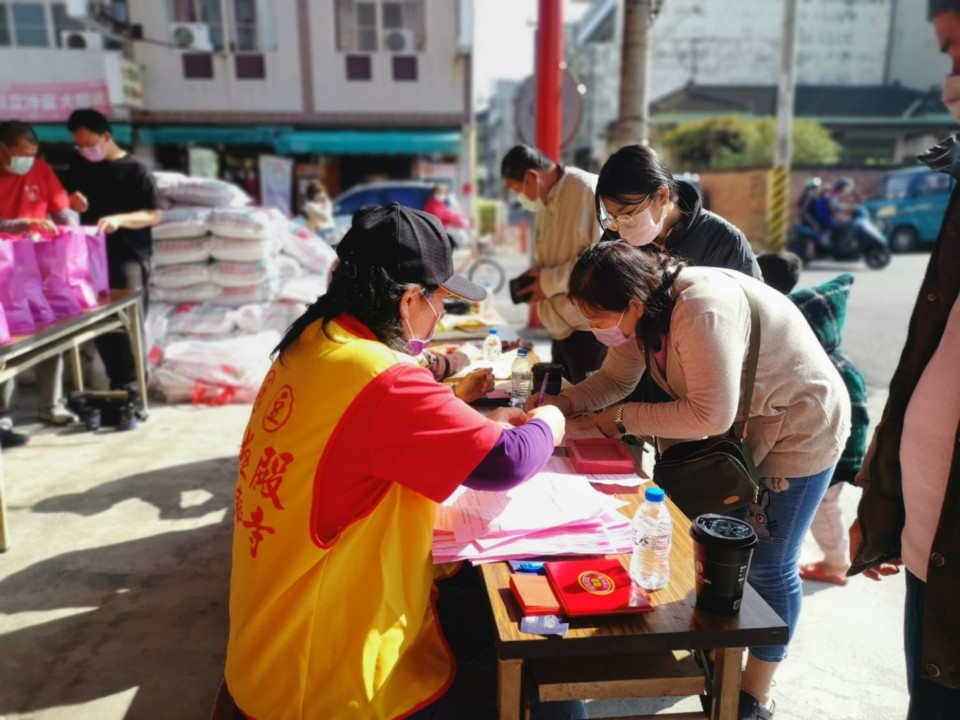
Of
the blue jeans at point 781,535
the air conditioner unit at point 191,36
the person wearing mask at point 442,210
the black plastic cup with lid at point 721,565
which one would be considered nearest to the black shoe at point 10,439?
the blue jeans at point 781,535

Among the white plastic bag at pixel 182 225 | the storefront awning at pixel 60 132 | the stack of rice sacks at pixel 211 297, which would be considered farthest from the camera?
the storefront awning at pixel 60 132

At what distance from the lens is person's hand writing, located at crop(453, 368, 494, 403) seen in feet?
7.89

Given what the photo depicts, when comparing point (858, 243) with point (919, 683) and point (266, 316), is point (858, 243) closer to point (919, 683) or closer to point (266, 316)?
A: point (266, 316)

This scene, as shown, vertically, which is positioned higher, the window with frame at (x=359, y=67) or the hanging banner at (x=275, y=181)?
the window with frame at (x=359, y=67)

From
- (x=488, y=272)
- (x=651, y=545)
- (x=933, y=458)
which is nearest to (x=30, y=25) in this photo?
(x=488, y=272)

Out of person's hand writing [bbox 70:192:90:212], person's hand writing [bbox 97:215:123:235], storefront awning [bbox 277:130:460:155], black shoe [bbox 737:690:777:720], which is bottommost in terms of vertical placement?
black shoe [bbox 737:690:777:720]

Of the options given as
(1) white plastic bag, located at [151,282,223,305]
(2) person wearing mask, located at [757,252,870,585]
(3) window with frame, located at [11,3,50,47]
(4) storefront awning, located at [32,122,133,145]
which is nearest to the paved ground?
(2) person wearing mask, located at [757,252,870,585]

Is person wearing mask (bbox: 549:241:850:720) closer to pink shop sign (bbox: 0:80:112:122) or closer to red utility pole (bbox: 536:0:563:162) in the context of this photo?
red utility pole (bbox: 536:0:563:162)

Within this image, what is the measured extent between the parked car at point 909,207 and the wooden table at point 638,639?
53.0 ft

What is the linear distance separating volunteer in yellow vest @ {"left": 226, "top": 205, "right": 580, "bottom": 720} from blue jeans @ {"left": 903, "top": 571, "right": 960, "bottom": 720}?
0.69m

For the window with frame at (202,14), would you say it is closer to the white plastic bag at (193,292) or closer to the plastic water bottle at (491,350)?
the white plastic bag at (193,292)

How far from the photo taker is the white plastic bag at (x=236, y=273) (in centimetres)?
577

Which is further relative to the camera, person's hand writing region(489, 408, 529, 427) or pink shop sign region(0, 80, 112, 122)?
pink shop sign region(0, 80, 112, 122)

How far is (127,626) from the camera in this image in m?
2.67
